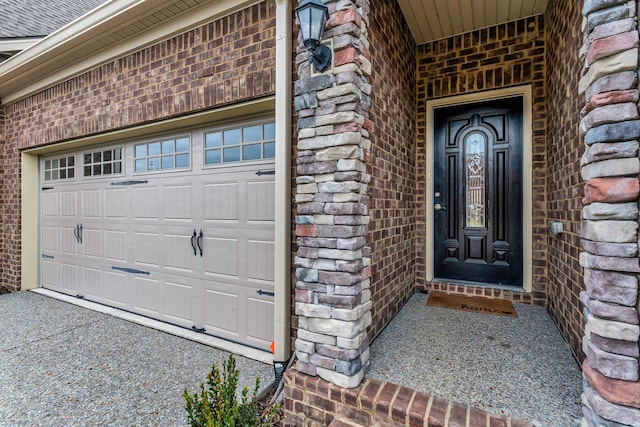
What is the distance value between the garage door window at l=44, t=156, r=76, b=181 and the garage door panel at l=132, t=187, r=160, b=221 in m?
1.54

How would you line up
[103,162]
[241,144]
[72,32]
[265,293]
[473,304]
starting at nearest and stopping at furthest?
1. [265,293]
2. [241,144]
3. [473,304]
4. [72,32]
5. [103,162]

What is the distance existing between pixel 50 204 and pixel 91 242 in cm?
126

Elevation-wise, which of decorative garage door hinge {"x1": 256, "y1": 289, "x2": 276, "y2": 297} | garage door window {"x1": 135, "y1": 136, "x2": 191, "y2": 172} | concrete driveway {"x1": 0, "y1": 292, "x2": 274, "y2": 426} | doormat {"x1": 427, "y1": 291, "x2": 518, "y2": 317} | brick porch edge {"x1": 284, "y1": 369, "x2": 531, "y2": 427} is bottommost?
concrete driveway {"x1": 0, "y1": 292, "x2": 274, "y2": 426}

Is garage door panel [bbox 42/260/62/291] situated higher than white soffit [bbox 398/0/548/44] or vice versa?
white soffit [bbox 398/0/548/44]

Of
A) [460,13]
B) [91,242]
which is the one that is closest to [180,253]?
[91,242]

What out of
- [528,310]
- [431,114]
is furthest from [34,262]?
[528,310]

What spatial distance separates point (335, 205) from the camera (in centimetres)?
164

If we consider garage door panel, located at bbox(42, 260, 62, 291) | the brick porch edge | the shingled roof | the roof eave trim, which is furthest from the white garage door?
the shingled roof

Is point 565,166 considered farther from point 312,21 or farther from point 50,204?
point 50,204

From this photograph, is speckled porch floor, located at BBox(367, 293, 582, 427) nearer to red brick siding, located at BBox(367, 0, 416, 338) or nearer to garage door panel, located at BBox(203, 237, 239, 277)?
red brick siding, located at BBox(367, 0, 416, 338)

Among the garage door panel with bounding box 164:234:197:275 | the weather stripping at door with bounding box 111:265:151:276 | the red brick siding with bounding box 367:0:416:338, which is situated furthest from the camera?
the weather stripping at door with bounding box 111:265:151:276

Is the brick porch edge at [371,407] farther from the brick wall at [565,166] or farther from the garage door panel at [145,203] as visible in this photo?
the garage door panel at [145,203]

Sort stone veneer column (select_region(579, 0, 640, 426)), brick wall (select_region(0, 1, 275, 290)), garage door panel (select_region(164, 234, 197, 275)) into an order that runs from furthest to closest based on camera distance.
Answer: garage door panel (select_region(164, 234, 197, 275)) < brick wall (select_region(0, 1, 275, 290)) < stone veneer column (select_region(579, 0, 640, 426))

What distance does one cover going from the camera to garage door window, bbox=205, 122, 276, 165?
2582mm
